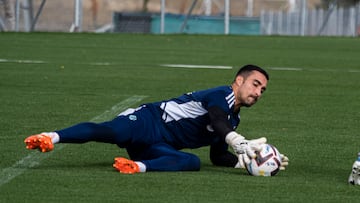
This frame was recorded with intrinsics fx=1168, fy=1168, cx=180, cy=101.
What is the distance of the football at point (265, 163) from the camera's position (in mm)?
8633

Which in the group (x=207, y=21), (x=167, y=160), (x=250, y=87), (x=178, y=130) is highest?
(x=250, y=87)

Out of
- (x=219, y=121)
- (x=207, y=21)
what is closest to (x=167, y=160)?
(x=219, y=121)

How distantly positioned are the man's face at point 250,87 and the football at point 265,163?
1.50 feet

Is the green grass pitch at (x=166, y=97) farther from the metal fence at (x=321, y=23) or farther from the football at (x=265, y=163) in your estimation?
the metal fence at (x=321, y=23)

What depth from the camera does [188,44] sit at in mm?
27344

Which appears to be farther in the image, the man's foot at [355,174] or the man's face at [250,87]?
the man's face at [250,87]

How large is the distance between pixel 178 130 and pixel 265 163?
2.86 ft

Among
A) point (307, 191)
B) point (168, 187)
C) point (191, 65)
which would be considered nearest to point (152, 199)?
point (168, 187)

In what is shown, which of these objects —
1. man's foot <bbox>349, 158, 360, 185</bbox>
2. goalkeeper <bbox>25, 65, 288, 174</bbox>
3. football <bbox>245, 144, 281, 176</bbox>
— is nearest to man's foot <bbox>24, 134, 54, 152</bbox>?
goalkeeper <bbox>25, 65, 288, 174</bbox>

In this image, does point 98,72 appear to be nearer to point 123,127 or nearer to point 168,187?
point 123,127

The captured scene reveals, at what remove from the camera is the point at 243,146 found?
8445 mm

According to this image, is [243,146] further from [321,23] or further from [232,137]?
[321,23]

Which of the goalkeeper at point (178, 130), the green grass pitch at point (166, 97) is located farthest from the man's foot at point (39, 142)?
the green grass pitch at point (166, 97)

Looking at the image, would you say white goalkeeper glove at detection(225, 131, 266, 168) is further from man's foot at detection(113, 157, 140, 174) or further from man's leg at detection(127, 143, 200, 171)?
man's foot at detection(113, 157, 140, 174)
